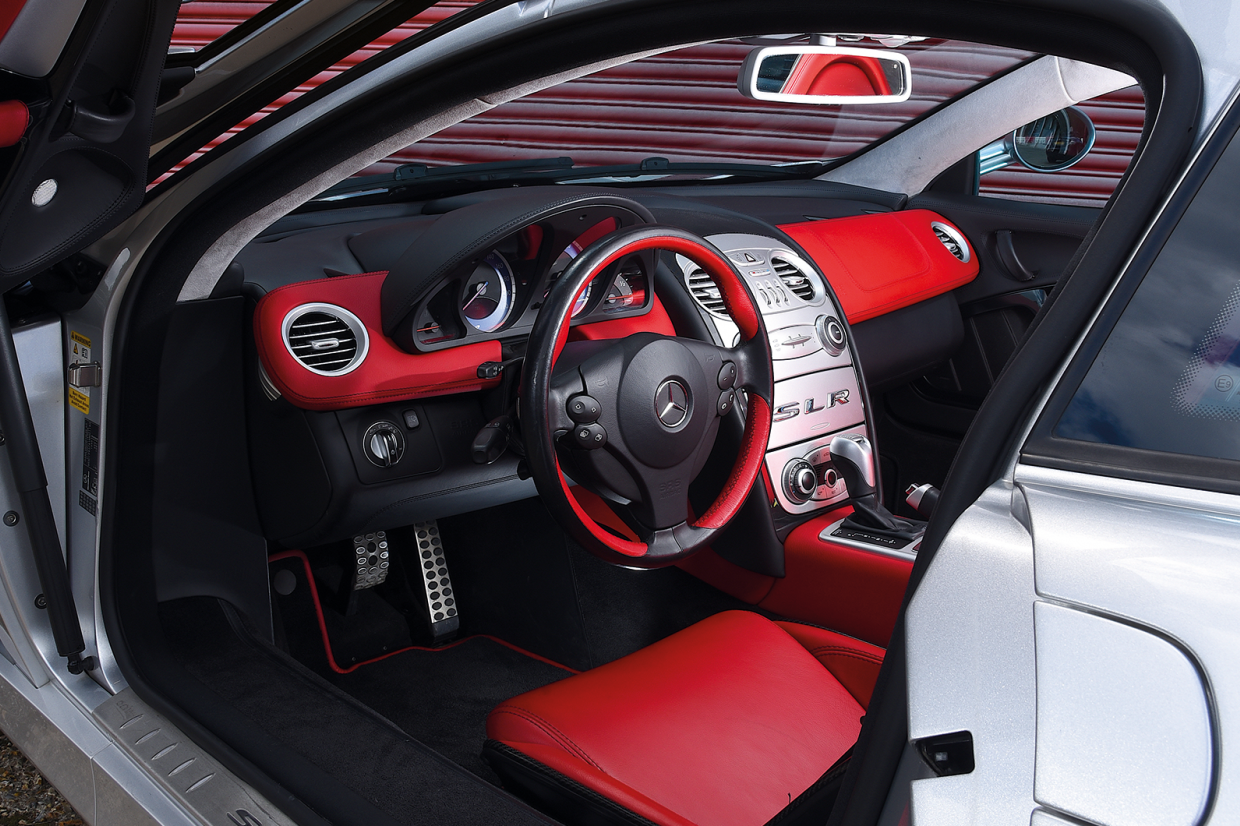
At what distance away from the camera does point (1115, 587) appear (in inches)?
20.8

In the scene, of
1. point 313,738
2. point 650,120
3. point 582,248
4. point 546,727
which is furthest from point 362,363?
point 650,120

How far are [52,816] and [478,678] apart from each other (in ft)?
2.96

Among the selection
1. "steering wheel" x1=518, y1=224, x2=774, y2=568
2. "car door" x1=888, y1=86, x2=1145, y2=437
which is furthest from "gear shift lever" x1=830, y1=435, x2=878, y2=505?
"car door" x1=888, y1=86, x2=1145, y2=437

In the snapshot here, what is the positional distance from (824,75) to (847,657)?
1.15 metres

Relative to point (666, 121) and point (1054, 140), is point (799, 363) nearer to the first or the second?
point (1054, 140)

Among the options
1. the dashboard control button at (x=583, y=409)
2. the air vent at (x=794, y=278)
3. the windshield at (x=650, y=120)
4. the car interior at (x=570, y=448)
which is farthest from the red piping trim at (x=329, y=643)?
the windshield at (x=650, y=120)

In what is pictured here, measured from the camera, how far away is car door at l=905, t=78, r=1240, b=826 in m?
0.49

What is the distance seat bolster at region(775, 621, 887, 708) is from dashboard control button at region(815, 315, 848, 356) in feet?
2.66

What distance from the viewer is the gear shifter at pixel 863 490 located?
1891 mm

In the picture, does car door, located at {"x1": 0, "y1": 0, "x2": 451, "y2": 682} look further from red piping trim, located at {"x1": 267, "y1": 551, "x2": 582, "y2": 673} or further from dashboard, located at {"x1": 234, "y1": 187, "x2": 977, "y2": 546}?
red piping trim, located at {"x1": 267, "y1": 551, "x2": 582, "y2": 673}

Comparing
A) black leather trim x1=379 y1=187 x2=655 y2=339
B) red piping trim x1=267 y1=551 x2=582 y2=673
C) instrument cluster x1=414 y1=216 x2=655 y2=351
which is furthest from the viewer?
red piping trim x1=267 y1=551 x2=582 y2=673

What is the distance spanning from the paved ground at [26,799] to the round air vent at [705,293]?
1.65 meters

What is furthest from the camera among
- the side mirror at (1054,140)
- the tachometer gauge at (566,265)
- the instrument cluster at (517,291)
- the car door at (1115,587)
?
the side mirror at (1054,140)

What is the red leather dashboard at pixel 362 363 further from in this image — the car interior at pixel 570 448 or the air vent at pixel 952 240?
the air vent at pixel 952 240
